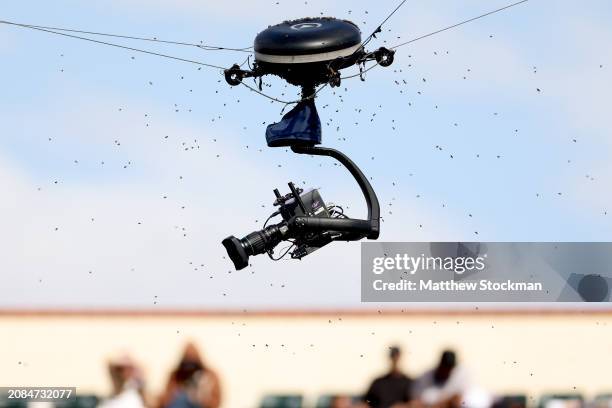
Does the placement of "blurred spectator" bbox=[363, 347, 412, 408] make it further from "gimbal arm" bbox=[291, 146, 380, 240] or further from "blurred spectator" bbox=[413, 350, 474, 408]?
"gimbal arm" bbox=[291, 146, 380, 240]

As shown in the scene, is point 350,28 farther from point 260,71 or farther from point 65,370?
point 65,370

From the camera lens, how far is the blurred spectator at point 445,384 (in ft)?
46.9

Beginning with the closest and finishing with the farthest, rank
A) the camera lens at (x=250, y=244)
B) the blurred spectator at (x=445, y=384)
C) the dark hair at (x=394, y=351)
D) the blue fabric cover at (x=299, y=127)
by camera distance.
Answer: the blurred spectator at (x=445, y=384), the dark hair at (x=394, y=351), the blue fabric cover at (x=299, y=127), the camera lens at (x=250, y=244)

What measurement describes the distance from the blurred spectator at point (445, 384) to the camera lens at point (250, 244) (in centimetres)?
985

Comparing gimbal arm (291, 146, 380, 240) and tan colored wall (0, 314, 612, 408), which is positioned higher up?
gimbal arm (291, 146, 380, 240)

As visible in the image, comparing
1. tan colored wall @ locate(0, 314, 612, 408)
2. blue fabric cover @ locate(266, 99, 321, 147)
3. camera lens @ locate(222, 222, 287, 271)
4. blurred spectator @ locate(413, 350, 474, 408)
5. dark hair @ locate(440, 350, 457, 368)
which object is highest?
blue fabric cover @ locate(266, 99, 321, 147)

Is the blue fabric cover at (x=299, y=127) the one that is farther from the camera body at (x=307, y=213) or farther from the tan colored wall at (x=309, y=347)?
the tan colored wall at (x=309, y=347)

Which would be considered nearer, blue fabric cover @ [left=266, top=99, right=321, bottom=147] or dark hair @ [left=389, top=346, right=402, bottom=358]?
dark hair @ [left=389, top=346, right=402, bottom=358]

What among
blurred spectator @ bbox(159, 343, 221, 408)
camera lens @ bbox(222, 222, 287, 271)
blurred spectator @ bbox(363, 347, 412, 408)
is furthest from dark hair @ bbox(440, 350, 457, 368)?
camera lens @ bbox(222, 222, 287, 271)

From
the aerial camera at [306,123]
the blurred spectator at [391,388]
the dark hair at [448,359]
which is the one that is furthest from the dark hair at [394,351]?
the aerial camera at [306,123]

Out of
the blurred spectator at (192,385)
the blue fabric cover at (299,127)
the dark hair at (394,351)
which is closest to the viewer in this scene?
the blurred spectator at (192,385)

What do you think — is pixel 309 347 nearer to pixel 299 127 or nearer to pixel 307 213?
pixel 307 213

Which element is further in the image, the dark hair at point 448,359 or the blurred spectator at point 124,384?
Result: the dark hair at point 448,359

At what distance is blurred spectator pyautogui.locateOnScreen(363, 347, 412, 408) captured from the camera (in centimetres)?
1579
